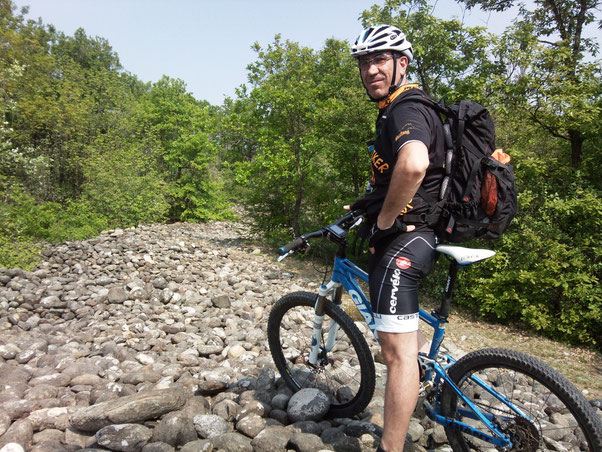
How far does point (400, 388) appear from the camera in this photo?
2.24 metres

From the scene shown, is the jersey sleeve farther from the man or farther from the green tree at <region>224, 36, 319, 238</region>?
the green tree at <region>224, 36, 319, 238</region>

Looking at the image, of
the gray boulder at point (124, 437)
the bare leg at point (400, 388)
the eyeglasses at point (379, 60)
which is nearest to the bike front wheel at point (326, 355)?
the bare leg at point (400, 388)

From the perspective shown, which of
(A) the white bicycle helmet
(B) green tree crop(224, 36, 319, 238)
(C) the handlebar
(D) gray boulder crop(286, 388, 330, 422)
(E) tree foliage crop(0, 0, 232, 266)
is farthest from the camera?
(E) tree foliage crop(0, 0, 232, 266)

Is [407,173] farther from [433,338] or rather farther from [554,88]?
[554,88]

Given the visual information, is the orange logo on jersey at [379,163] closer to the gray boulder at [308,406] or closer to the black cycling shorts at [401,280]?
the black cycling shorts at [401,280]

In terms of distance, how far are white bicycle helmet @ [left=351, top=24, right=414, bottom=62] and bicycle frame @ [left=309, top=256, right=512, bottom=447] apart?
1.53 meters

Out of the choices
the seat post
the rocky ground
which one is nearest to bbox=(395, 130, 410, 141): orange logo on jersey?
the seat post

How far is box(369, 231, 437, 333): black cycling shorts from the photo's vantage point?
228 centimetres

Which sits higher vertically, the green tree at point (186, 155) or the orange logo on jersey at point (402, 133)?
the green tree at point (186, 155)

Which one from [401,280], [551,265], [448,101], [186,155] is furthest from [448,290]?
[186,155]

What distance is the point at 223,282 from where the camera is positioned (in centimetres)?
822

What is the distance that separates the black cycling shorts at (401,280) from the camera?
228cm

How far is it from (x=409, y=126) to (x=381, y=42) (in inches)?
29.4

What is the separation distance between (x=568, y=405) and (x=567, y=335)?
7.98 meters
